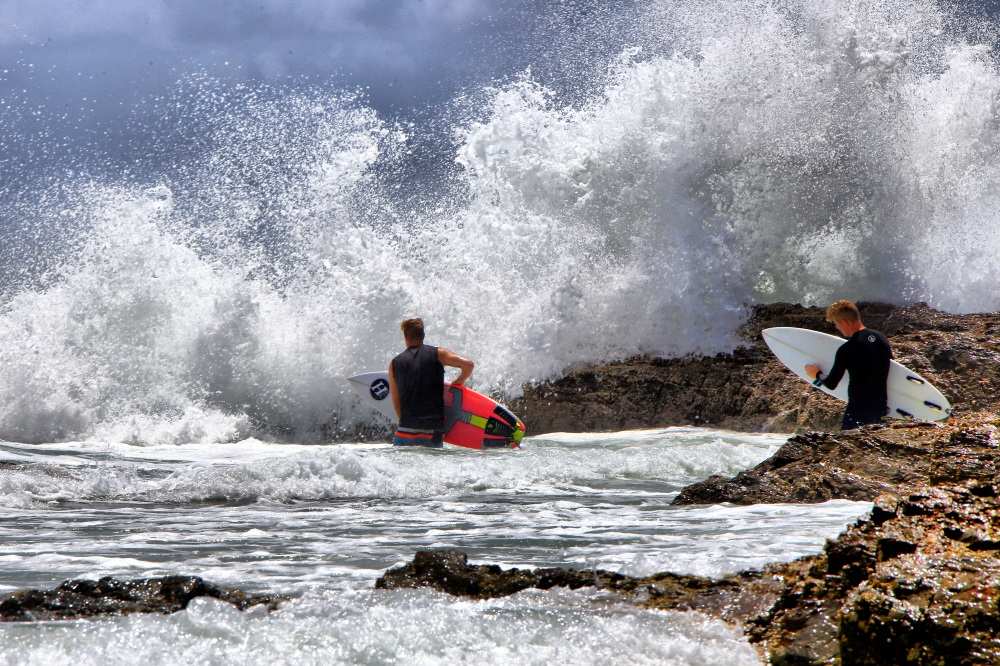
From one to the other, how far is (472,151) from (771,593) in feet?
37.2

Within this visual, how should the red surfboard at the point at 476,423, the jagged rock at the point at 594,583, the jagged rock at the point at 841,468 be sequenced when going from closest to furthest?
the jagged rock at the point at 594,583 → the jagged rock at the point at 841,468 → the red surfboard at the point at 476,423

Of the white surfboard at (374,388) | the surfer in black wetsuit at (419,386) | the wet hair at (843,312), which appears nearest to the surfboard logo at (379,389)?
the white surfboard at (374,388)

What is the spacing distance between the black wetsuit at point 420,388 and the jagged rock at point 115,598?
14.7 feet

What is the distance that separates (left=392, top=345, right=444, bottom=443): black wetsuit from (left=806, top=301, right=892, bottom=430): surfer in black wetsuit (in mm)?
2856

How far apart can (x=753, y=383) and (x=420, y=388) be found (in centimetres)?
453

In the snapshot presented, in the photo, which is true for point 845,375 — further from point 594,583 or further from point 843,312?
point 594,583

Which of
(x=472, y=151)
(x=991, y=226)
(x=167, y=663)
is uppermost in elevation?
(x=472, y=151)

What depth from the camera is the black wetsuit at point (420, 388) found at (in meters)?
7.73

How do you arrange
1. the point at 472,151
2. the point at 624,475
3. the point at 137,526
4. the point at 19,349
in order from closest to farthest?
the point at 137,526 < the point at 624,475 < the point at 19,349 < the point at 472,151

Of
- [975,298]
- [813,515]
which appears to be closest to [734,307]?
[975,298]

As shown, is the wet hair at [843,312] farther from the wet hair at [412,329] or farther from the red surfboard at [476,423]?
the red surfboard at [476,423]

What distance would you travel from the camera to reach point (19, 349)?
42.5 ft

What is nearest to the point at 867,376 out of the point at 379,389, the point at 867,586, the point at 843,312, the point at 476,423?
the point at 843,312

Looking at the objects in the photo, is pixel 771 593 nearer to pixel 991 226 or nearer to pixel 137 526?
pixel 137 526
